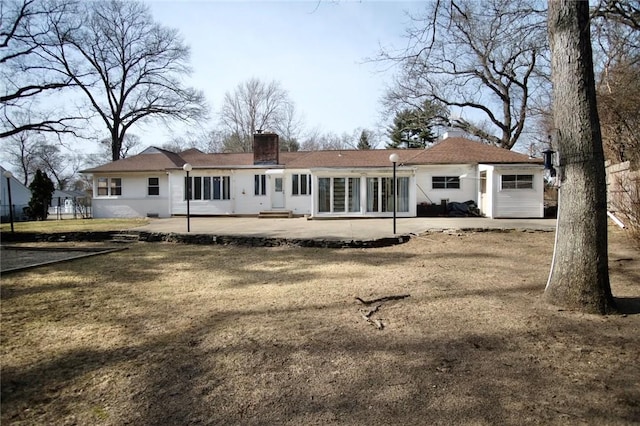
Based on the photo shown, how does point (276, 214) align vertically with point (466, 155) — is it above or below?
below

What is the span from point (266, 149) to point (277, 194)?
2911 millimetres

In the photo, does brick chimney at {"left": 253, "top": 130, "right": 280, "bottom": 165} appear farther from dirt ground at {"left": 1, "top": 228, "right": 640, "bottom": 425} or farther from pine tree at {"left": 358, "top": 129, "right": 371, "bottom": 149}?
pine tree at {"left": 358, "top": 129, "right": 371, "bottom": 149}

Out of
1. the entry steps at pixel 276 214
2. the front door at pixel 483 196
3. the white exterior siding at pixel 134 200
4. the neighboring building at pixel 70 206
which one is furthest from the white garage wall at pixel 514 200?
the neighboring building at pixel 70 206

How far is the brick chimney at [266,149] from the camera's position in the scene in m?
21.9

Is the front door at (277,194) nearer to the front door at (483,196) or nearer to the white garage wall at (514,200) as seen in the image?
the front door at (483,196)

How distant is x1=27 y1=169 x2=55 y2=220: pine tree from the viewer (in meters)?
26.0

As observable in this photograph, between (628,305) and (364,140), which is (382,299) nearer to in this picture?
(628,305)

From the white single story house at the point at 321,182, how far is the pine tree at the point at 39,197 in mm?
6720

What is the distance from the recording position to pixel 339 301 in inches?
212

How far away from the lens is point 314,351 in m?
3.70

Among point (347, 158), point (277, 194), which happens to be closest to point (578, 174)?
point (277, 194)

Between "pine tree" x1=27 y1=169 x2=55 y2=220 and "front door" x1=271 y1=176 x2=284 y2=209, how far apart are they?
57.3 ft

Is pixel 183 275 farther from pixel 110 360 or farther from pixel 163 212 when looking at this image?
pixel 163 212

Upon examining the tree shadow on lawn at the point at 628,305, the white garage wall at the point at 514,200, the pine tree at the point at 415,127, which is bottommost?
the tree shadow on lawn at the point at 628,305
